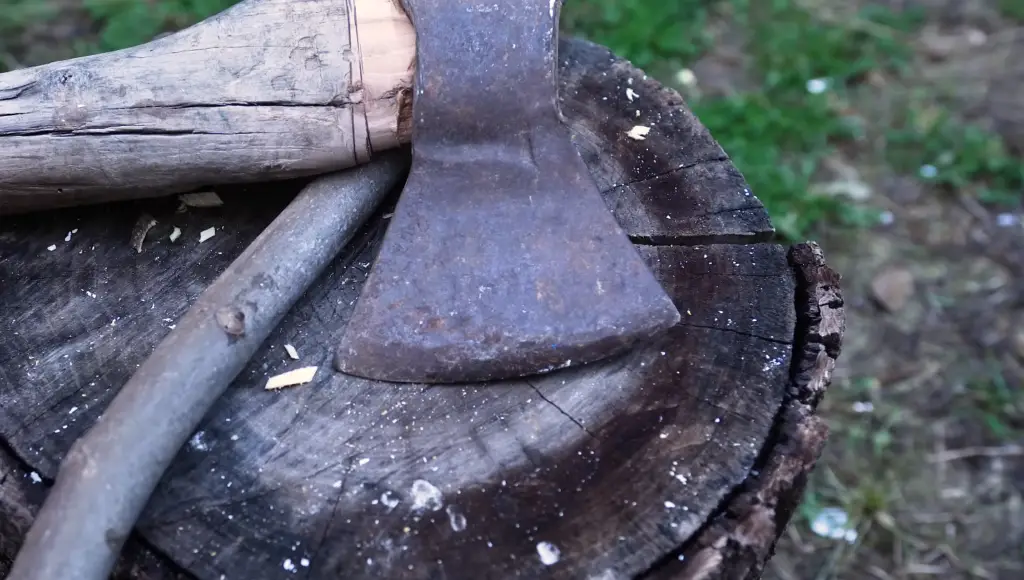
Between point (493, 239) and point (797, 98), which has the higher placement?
point (493, 239)

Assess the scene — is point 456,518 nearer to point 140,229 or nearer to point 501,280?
point 501,280

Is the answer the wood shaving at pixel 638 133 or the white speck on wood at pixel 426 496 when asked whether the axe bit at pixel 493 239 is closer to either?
the white speck on wood at pixel 426 496

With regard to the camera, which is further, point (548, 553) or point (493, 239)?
point (493, 239)

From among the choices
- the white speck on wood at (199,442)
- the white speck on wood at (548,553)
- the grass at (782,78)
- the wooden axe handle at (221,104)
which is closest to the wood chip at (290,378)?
the white speck on wood at (199,442)

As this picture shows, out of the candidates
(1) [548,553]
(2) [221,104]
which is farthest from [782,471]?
(2) [221,104]

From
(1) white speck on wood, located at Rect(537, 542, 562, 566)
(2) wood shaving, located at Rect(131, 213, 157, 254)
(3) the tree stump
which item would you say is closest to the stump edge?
(3) the tree stump

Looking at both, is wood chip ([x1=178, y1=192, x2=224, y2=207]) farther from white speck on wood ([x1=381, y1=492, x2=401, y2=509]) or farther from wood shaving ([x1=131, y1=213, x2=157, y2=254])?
white speck on wood ([x1=381, y1=492, x2=401, y2=509])
